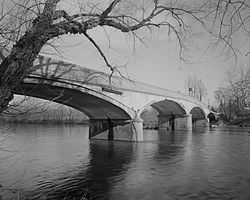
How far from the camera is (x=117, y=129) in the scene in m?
28.3

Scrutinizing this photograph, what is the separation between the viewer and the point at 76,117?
73.2m

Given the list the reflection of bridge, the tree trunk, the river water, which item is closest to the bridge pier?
the reflection of bridge

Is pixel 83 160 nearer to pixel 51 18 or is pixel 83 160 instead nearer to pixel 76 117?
pixel 51 18

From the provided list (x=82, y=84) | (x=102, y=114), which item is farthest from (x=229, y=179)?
(x=102, y=114)

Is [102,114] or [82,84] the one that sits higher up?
[82,84]

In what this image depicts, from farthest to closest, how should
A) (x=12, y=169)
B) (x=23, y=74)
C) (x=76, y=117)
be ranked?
1. (x=76, y=117)
2. (x=12, y=169)
3. (x=23, y=74)

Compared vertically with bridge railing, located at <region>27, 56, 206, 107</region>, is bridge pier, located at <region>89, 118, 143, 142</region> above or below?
below

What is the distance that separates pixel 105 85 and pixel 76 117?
52.4 metres

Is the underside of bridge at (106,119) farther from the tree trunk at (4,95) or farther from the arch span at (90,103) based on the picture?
the tree trunk at (4,95)

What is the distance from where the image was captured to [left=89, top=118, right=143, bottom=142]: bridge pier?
87.7 ft

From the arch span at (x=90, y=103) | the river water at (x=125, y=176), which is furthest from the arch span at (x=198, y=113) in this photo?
the river water at (x=125, y=176)

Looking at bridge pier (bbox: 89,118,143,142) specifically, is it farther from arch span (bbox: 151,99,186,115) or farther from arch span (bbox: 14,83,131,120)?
arch span (bbox: 151,99,186,115)

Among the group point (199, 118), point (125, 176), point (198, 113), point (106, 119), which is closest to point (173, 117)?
point (198, 113)

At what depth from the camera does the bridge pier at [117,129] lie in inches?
1052
